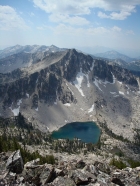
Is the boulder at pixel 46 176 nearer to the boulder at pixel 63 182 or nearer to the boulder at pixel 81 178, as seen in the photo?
the boulder at pixel 63 182

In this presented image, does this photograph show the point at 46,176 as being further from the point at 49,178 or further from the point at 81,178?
the point at 81,178

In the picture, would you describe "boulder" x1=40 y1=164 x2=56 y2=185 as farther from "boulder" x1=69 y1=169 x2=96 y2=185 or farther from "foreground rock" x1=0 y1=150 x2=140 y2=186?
"boulder" x1=69 y1=169 x2=96 y2=185

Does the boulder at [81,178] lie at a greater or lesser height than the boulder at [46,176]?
greater

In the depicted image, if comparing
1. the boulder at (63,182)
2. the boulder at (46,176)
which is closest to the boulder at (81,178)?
the boulder at (63,182)

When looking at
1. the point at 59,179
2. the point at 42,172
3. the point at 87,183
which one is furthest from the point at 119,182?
the point at 42,172

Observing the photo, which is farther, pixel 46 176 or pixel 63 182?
pixel 46 176

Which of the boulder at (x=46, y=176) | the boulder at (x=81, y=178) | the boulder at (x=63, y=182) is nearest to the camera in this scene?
the boulder at (x=63, y=182)

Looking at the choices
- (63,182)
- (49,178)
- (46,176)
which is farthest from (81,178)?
(46,176)

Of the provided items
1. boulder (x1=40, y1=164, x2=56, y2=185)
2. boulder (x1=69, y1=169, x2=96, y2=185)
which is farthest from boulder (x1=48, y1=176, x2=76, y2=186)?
boulder (x1=40, y1=164, x2=56, y2=185)

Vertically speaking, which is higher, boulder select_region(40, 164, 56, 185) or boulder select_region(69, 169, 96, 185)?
boulder select_region(69, 169, 96, 185)

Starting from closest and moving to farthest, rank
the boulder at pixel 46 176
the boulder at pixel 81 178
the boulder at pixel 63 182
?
the boulder at pixel 63 182 → the boulder at pixel 81 178 → the boulder at pixel 46 176

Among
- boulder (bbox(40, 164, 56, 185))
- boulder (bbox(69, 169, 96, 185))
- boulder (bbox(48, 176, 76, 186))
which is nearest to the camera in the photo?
boulder (bbox(48, 176, 76, 186))

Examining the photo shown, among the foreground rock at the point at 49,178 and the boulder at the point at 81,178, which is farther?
the boulder at the point at 81,178

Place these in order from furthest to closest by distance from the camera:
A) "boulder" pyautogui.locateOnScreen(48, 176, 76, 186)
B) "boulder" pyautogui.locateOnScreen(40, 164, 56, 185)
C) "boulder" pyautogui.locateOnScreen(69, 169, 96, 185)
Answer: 1. "boulder" pyautogui.locateOnScreen(40, 164, 56, 185)
2. "boulder" pyautogui.locateOnScreen(69, 169, 96, 185)
3. "boulder" pyautogui.locateOnScreen(48, 176, 76, 186)
